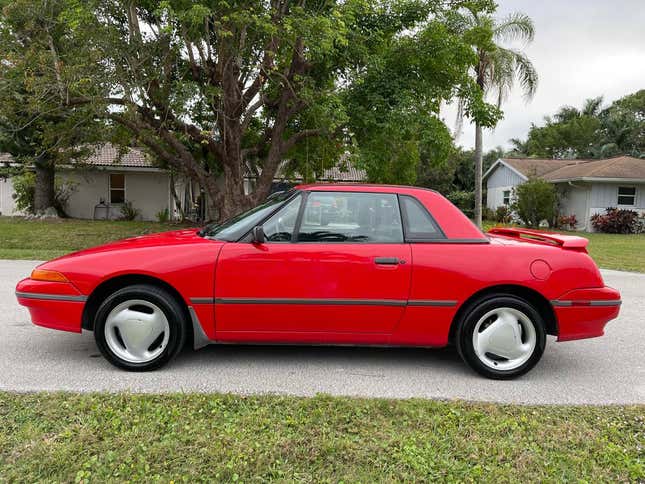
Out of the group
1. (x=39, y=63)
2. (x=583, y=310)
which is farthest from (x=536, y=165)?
(x=583, y=310)

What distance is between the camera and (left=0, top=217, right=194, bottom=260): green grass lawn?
1101cm

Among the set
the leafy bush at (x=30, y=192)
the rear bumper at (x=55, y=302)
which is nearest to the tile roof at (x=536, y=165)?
the leafy bush at (x=30, y=192)

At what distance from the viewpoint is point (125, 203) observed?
21688mm

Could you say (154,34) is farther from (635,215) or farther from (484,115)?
(635,215)

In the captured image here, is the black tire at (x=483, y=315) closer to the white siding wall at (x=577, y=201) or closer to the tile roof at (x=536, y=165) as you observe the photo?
the white siding wall at (x=577, y=201)

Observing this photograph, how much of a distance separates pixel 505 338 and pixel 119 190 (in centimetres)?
2198

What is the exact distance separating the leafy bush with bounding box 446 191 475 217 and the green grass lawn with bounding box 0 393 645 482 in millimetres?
29727

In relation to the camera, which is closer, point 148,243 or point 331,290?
point 331,290

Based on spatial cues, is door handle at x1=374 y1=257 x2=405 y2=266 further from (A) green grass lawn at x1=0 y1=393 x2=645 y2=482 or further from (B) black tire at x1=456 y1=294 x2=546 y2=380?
(A) green grass lawn at x1=0 y1=393 x2=645 y2=482

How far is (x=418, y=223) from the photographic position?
372cm

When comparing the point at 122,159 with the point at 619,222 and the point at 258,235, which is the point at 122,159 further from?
the point at 619,222

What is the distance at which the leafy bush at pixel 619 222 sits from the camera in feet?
75.6

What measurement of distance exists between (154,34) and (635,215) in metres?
24.0

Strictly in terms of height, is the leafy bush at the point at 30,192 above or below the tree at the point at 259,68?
below
